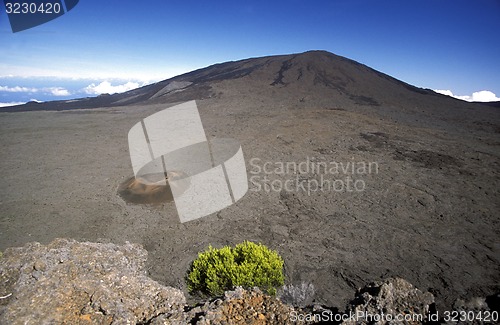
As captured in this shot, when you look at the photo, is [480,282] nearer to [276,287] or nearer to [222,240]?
[276,287]

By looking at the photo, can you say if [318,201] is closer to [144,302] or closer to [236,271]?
[236,271]

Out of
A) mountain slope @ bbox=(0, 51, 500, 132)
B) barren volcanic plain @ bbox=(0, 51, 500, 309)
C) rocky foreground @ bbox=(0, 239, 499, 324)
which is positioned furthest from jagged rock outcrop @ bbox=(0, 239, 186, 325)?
mountain slope @ bbox=(0, 51, 500, 132)

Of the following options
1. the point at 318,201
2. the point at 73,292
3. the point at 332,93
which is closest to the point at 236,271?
the point at 73,292

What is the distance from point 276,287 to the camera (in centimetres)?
512

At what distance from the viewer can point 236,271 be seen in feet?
14.8

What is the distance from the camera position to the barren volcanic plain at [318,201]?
21.0 feet

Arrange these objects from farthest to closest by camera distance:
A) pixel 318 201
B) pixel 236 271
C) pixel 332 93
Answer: pixel 332 93, pixel 318 201, pixel 236 271

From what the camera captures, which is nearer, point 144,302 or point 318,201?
point 144,302

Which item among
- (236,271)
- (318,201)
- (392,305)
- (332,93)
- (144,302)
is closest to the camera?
(392,305)

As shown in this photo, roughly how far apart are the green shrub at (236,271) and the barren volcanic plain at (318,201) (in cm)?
126

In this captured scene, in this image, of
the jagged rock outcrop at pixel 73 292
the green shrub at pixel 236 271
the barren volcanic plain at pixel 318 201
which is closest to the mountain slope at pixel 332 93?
the barren volcanic plain at pixel 318 201

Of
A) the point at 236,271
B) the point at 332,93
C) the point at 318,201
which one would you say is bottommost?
the point at 318,201

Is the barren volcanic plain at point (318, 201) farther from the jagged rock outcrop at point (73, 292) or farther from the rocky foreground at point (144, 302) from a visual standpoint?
the rocky foreground at point (144, 302)

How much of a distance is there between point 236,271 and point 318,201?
222 inches
